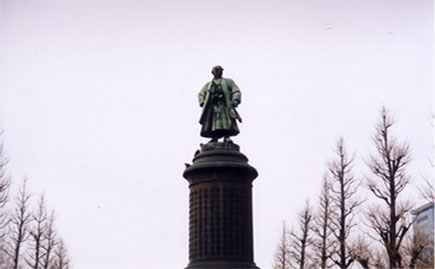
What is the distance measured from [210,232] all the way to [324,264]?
34.5 ft

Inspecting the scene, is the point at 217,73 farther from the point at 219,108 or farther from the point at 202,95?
the point at 219,108

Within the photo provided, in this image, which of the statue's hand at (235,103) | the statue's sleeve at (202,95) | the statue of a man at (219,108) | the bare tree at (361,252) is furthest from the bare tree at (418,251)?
the statue's sleeve at (202,95)

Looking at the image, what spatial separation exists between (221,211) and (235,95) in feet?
12.6

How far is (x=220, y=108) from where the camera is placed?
19250 mm

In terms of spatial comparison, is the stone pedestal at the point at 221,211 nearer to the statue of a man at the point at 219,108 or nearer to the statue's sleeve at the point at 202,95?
the statue of a man at the point at 219,108

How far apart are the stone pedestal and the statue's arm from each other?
163 centimetres

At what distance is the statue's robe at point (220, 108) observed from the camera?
19.0 metres

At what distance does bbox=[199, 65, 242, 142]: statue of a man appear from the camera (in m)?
19.0

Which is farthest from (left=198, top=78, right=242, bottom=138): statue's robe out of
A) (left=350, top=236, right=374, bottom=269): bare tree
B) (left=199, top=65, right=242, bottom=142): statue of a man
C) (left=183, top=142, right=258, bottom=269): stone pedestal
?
(left=350, top=236, right=374, bottom=269): bare tree

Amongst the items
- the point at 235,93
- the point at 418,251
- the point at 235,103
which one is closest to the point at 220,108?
the point at 235,103

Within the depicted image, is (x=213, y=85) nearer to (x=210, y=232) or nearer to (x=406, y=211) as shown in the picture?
(x=210, y=232)

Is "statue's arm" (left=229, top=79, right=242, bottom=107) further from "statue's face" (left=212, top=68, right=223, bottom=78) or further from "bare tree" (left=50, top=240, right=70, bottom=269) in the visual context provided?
"bare tree" (left=50, top=240, right=70, bottom=269)

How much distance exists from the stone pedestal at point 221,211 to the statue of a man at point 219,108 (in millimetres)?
926

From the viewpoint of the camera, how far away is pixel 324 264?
26.3 meters
